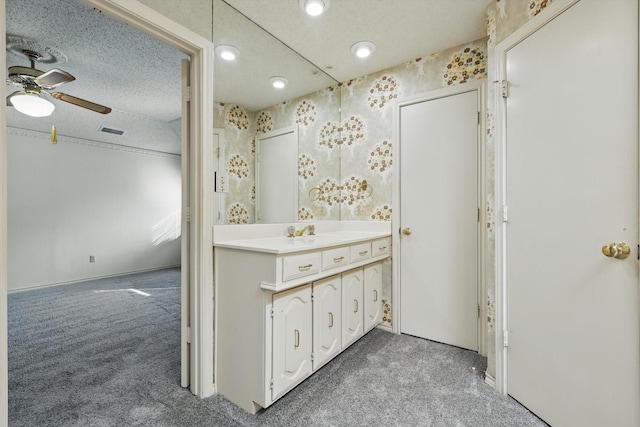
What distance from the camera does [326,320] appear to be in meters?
1.87

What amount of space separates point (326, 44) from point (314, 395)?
2.42 metres

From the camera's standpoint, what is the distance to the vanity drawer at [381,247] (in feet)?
7.73

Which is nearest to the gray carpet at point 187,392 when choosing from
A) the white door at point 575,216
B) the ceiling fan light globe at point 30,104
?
the white door at point 575,216

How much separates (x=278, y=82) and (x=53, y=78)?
1.70m

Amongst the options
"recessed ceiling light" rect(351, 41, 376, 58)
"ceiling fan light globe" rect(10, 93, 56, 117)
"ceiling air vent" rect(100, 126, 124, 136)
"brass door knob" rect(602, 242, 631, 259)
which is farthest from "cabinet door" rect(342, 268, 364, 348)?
"ceiling air vent" rect(100, 126, 124, 136)

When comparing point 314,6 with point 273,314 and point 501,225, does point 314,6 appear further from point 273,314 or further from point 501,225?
point 273,314

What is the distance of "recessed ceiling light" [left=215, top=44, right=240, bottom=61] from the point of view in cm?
180

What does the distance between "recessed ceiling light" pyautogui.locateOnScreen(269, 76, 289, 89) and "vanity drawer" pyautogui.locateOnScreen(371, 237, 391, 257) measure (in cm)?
148

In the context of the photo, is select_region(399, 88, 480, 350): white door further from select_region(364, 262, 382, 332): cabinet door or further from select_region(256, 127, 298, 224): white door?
select_region(256, 127, 298, 224): white door

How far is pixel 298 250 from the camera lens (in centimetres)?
153

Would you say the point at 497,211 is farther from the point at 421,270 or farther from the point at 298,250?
the point at 298,250

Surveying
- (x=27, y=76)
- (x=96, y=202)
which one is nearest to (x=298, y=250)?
(x=27, y=76)

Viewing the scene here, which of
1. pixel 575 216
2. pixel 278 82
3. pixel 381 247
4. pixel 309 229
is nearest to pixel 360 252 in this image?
pixel 381 247

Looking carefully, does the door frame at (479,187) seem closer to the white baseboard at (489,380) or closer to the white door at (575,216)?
the white baseboard at (489,380)
